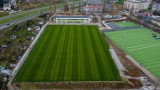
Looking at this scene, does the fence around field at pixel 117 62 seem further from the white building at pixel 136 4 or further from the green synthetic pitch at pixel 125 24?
the white building at pixel 136 4

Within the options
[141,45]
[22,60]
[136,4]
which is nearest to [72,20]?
[141,45]

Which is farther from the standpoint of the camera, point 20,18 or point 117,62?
point 20,18

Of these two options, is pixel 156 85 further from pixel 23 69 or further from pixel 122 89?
pixel 23 69

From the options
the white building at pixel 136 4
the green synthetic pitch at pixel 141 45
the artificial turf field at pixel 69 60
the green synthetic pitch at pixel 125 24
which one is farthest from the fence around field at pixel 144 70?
the white building at pixel 136 4

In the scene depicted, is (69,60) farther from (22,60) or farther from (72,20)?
(72,20)

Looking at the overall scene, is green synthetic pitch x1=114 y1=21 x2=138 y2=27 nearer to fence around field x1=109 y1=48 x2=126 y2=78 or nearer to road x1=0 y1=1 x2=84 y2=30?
fence around field x1=109 y1=48 x2=126 y2=78

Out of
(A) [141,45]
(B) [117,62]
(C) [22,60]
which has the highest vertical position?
(A) [141,45]
